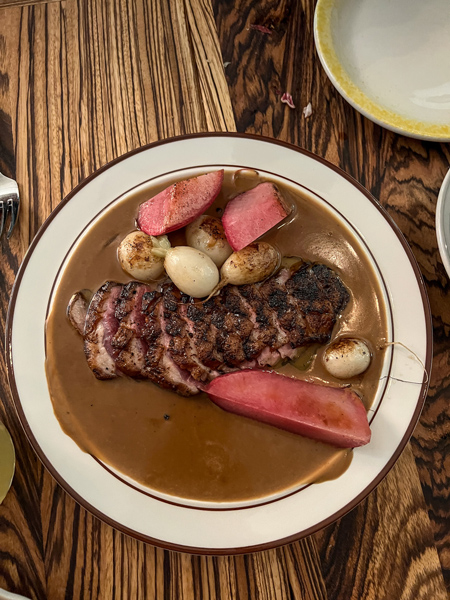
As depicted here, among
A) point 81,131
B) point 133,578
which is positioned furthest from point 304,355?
point 81,131

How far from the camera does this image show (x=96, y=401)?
2.11 meters

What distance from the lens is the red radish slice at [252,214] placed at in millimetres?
2143

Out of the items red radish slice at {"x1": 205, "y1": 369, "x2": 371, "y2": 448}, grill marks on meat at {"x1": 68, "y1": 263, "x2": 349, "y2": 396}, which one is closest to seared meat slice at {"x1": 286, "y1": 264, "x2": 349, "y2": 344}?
grill marks on meat at {"x1": 68, "y1": 263, "x2": 349, "y2": 396}

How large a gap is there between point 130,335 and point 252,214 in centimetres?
77

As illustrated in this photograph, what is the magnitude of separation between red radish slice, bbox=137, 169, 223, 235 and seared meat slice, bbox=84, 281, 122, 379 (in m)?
0.37

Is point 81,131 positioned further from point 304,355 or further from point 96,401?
point 304,355

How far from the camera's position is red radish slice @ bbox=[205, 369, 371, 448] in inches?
79.0

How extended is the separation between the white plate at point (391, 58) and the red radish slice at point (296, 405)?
1351 millimetres

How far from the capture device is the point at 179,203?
2.11 metres

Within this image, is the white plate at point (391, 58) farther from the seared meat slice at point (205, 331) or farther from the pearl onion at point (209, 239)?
the seared meat slice at point (205, 331)

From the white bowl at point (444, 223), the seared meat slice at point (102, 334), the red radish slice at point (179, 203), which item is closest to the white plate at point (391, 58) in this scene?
the white bowl at point (444, 223)

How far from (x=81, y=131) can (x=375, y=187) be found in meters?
1.55

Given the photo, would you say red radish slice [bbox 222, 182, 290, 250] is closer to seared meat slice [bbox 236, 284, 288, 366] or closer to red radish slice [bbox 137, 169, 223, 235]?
red radish slice [bbox 137, 169, 223, 235]

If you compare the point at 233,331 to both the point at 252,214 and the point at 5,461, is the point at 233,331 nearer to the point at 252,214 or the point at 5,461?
the point at 252,214
